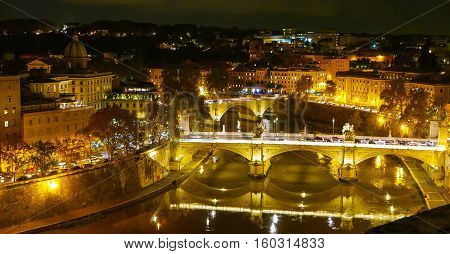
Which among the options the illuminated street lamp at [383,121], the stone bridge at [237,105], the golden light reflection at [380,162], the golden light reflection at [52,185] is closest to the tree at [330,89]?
the stone bridge at [237,105]

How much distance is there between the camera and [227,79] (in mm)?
39281

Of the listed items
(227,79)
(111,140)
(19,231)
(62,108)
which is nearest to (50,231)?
(19,231)

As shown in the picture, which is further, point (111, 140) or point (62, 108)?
point (62, 108)

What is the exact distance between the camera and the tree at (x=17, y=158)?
49.7 ft

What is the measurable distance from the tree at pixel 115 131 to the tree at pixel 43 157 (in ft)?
5.94

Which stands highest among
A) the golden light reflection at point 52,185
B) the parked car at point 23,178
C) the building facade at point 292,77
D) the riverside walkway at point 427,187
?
the building facade at point 292,77

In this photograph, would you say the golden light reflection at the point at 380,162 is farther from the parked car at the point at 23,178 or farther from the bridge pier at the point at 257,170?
the parked car at the point at 23,178

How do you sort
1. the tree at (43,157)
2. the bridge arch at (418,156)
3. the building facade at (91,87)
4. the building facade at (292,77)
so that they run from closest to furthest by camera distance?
1. the tree at (43,157)
2. the bridge arch at (418,156)
3. the building facade at (91,87)
4. the building facade at (292,77)

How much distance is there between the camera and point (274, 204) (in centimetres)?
1645

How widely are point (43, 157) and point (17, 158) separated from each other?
65 cm

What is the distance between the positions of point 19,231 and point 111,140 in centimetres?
521

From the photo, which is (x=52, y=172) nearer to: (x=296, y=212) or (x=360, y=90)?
(x=296, y=212)

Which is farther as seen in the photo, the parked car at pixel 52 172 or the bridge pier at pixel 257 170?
the bridge pier at pixel 257 170

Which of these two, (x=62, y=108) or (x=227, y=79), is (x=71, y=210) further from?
(x=227, y=79)
